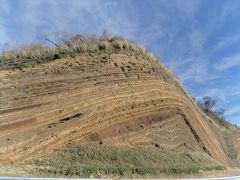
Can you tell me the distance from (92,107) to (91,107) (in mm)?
65

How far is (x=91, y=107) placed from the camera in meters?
21.4

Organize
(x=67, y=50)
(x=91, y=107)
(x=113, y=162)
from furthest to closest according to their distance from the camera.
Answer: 1. (x=67, y=50)
2. (x=91, y=107)
3. (x=113, y=162)

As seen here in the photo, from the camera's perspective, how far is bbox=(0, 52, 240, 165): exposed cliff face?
19.0m

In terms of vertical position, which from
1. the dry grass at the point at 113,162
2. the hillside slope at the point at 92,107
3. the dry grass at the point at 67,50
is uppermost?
the dry grass at the point at 67,50

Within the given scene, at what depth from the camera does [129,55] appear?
89.1 feet

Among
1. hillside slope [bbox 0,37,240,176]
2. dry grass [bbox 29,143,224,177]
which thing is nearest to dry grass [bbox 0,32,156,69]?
hillside slope [bbox 0,37,240,176]

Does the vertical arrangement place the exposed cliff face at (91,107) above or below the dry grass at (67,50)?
below

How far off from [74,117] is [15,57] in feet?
24.1

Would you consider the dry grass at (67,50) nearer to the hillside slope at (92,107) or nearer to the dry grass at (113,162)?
the hillside slope at (92,107)

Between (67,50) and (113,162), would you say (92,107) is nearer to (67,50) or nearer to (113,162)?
(113,162)

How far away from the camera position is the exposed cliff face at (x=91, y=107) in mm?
18969

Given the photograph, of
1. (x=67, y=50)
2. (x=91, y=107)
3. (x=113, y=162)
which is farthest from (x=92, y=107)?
(x=67, y=50)

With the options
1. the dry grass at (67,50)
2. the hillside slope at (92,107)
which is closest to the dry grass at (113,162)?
the hillside slope at (92,107)

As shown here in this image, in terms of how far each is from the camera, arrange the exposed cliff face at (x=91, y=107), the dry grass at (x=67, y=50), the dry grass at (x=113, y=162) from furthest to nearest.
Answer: the dry grass at (x=67, y=50), the exposed cliff face at (x=91, y=107), the dry grass at (x=113, y=162)
